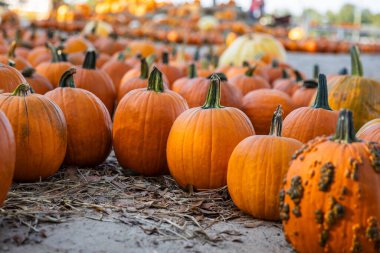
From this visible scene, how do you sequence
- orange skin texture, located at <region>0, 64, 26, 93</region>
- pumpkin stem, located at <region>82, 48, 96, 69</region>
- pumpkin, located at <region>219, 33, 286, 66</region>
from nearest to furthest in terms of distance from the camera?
orange skin texture, located at <region>0, 64, 26, 93</region>
pumpkin stem, located at <region>82, 48, 96, 69</region>
pumpkin, located at <region>219, 33, 286, 66</region>

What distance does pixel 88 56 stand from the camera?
4.46 meters

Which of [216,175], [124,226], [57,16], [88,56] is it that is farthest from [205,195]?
[57,16]

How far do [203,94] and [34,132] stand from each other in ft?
5.22

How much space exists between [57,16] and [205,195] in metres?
17.6

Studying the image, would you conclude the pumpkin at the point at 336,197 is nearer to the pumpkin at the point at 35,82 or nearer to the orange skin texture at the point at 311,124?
the orange skin texture at the point at 311,124

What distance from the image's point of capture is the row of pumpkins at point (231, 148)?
2.10 meters

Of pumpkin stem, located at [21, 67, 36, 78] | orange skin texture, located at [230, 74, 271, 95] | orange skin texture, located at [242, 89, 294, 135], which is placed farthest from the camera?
orange skin texture, located at [230, 74, 271, 95]

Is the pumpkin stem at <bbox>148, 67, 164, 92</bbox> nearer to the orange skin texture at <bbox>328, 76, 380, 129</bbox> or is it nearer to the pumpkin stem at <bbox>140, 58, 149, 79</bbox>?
the pumpkin stem at <bbox>140, 58, 149, 79</bbox>

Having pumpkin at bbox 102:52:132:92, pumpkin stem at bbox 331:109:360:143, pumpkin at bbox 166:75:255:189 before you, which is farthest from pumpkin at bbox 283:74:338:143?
pumpkin at bbox 102:52:132:92

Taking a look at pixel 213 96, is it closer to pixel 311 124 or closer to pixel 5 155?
pixel 311 124

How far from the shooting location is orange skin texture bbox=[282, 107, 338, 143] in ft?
10.2

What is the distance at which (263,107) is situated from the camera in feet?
13.1

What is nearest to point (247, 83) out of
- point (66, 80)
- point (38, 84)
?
point (38, 84)

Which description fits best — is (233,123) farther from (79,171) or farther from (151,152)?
(79,171)
